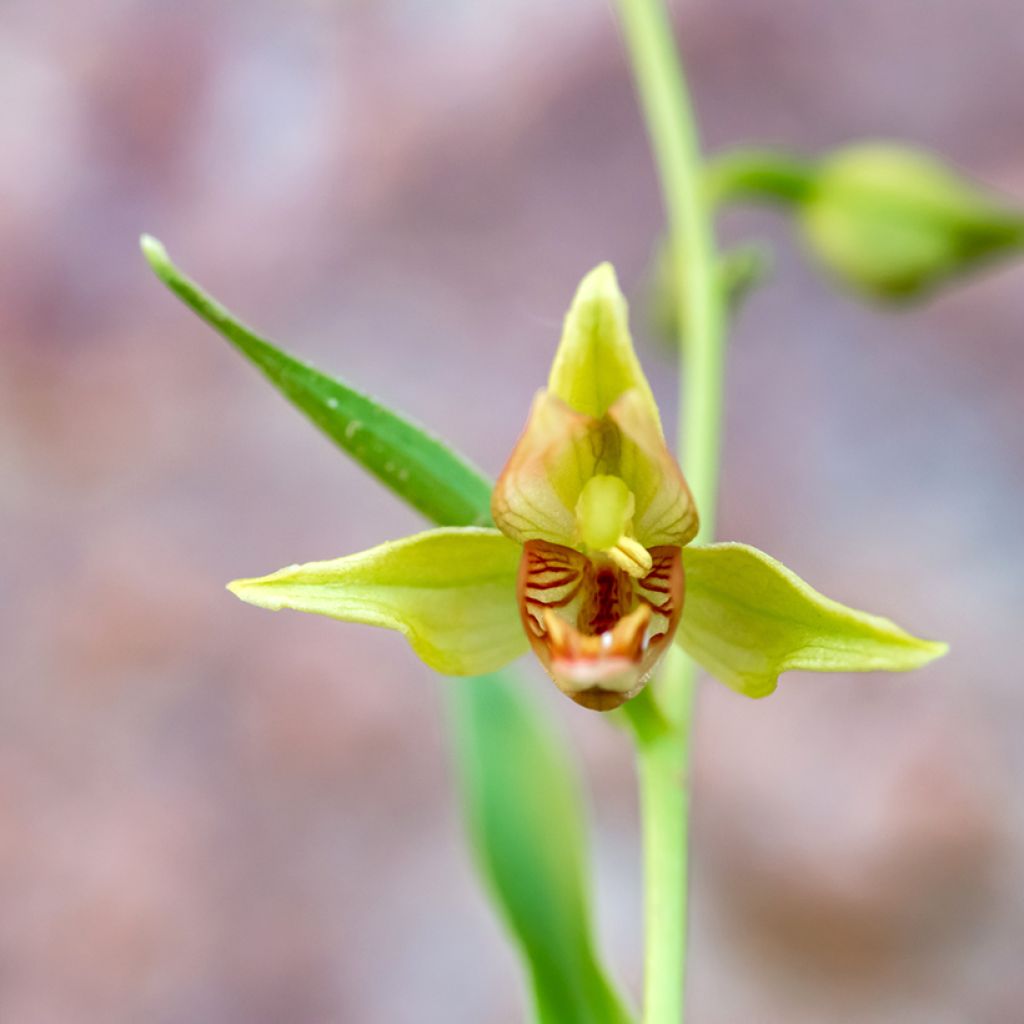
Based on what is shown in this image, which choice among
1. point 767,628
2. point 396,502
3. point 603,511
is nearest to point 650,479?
point 603,511

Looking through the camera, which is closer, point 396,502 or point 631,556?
point 631,556

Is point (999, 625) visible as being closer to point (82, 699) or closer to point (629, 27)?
point (629, 27)

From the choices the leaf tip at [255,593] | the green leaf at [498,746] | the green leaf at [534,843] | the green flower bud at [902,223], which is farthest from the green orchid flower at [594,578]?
the green flower bud at [902,223]

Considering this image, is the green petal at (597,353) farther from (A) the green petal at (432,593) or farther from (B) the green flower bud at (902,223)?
(B) the green flower bud at (902,223)

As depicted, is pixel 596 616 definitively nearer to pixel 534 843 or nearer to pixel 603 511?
pixel 603 511

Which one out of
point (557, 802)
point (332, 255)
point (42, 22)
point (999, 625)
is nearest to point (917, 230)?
point (557, 802)

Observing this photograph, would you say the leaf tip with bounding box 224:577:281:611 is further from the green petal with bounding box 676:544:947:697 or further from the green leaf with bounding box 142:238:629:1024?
the green petal with bounding box 676:544:947:697
